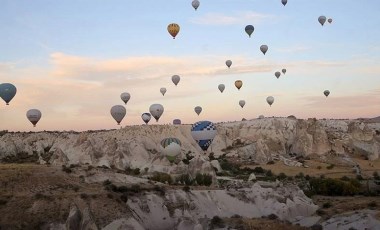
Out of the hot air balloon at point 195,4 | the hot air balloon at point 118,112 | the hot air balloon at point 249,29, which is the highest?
the hot air balloon at point 195,4

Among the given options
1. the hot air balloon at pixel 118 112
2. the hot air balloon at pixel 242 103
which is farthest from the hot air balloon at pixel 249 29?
the hot air balloon at pixel 242 103

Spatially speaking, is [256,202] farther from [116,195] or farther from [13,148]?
[13,148]

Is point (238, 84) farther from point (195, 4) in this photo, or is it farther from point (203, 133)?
point (203, 133)

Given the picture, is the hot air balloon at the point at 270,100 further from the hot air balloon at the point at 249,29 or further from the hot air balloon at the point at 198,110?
the hot air balloon at the point at 249,29

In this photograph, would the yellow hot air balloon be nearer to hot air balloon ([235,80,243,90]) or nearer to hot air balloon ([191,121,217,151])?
hot air balloon ([191,121,217,151])

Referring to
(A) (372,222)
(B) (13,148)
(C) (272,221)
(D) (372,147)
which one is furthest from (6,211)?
(D) (372,147)

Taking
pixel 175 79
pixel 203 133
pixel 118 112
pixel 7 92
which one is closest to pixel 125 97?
pixel 175 79
